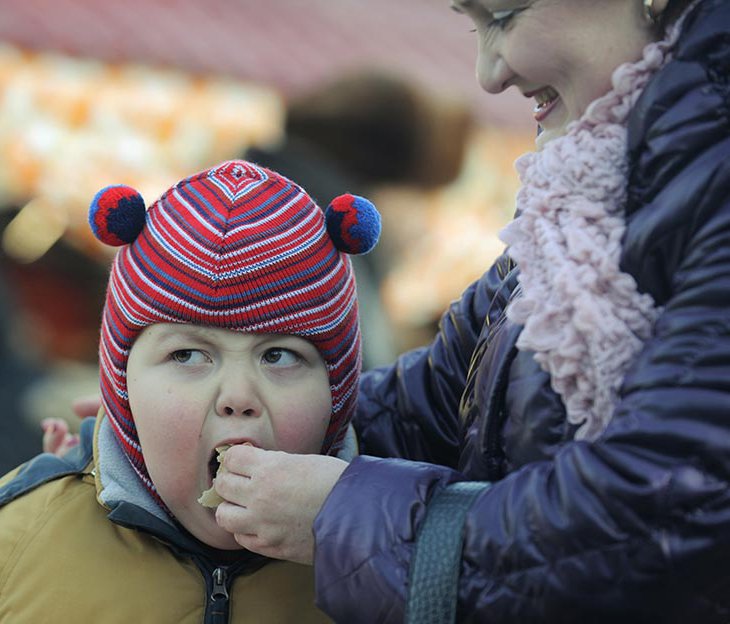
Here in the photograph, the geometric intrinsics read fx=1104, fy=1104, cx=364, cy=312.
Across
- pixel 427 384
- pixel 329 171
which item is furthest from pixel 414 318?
pixel 427 384

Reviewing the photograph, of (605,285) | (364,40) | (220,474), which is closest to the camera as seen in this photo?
(605,285)

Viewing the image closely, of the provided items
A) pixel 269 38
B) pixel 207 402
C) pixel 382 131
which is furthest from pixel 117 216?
pixel 269 38

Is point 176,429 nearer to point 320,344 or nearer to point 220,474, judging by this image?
point 220,474

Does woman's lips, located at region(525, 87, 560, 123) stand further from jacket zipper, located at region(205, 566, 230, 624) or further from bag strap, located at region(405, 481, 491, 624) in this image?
jacket zipper, located at region(205, 566, 230, 624)

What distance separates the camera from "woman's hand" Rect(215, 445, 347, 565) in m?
1.34

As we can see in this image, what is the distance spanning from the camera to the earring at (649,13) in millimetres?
1238

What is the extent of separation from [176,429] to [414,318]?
284cm

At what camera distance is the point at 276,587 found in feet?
5.41

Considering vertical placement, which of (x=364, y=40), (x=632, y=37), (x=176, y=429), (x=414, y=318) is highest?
(x=364, y=40)

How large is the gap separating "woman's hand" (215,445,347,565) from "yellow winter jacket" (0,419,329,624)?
24cm

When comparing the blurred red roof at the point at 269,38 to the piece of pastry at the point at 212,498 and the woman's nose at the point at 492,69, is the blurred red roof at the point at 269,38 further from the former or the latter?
the woman's nose at the point at 492,69

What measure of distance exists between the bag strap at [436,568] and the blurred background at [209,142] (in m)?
2.49

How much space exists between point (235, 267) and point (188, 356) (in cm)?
15

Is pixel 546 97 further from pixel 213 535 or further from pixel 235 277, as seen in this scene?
pixel 213 535
